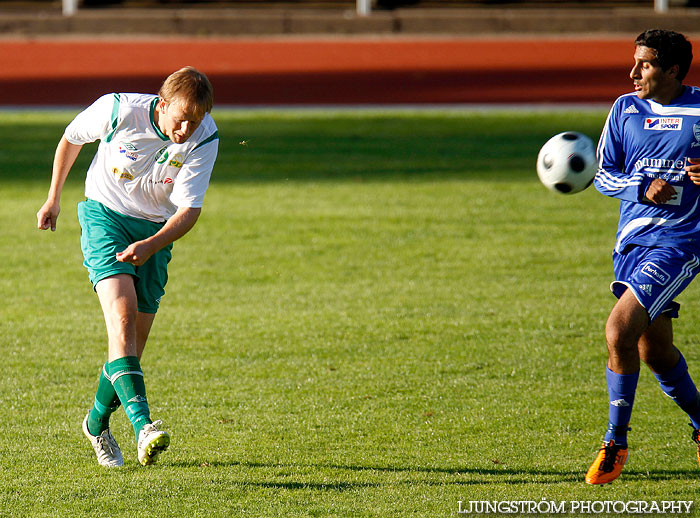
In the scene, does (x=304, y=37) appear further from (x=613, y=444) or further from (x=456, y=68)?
(x=613, y=444)

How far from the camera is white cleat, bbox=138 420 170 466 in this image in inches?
163

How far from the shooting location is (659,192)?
454 cm

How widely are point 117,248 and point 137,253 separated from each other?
302mm

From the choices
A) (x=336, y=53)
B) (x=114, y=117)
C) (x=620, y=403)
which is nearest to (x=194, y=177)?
(x=114, y=117)

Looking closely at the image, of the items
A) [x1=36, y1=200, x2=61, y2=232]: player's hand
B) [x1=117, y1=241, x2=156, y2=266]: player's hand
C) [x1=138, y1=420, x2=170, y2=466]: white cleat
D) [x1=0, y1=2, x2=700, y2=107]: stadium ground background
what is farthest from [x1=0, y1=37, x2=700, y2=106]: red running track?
[x1=138, y1=420, x2=170, y2=466]: white cleat

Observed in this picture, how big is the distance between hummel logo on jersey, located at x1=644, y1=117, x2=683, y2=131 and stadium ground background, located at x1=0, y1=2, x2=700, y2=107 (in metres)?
14.7

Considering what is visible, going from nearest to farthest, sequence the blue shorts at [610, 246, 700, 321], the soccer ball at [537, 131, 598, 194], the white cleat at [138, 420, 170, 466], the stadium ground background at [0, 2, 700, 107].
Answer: the white cleat at [138, 420, 170, 466] < the blue shorts at [610, 246, 700, 321] < the soccer ball at [537, 131, 598, 194] < the stadium ground background at [0, 2, 700, 107]

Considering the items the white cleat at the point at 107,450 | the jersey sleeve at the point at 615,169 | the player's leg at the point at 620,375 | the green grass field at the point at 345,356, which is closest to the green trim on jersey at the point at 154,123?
the white cleat at the point at 107,450

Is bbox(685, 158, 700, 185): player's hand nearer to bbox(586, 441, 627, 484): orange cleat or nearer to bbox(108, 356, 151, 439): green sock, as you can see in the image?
bbox(586, 441, 627, 484): orange cleat

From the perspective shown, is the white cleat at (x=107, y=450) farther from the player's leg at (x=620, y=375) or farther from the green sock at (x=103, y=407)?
the player's leg at (x=620, y=375)

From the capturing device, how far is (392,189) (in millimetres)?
12297

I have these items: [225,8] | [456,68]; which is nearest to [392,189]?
[456,68]

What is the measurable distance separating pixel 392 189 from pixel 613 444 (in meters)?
7.86

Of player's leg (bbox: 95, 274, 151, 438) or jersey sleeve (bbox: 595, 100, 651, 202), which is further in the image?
jersey sleeve (bbox: 595, 100, 651, 202)
